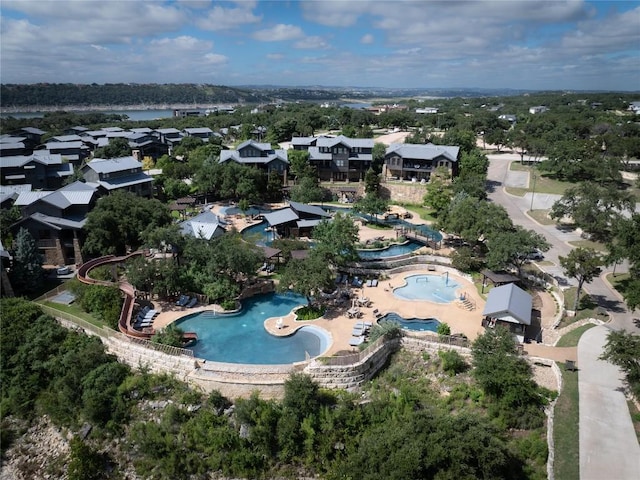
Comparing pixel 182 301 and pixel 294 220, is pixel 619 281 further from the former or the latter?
pixel 182 301

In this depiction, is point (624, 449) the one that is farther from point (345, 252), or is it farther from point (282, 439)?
point (345, 252)

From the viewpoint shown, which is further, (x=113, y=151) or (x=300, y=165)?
(x=113, y=151)

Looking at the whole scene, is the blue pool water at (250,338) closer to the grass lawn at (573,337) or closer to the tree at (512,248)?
the grass lawn at (573,337)

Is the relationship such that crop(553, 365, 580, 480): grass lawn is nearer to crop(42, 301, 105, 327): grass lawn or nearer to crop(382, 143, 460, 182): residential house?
crop(42, 301, 105, 327): grass lawn

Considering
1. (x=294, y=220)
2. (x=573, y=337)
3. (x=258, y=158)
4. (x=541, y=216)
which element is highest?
(x=258, y=158)

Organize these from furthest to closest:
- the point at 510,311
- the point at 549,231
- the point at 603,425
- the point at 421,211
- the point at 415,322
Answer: the point at 421,211 < the point at 549,231 < the point at 415,322 < the point at 510,311 < the point at 603,425

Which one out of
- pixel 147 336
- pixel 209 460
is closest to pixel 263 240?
pixel 147 336

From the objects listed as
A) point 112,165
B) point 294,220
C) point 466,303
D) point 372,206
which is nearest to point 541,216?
point 372,206
